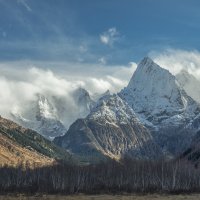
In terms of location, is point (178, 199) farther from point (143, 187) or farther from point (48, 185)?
point (48, 185)

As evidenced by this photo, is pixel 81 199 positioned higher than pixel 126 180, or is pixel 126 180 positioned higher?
pixel 126 180

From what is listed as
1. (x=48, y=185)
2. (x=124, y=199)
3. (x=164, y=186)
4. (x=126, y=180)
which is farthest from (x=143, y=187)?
(x=124, y=199)

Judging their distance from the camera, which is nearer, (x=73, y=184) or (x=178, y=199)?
(x=178, y=199)

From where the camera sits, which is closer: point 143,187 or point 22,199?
point 22,199

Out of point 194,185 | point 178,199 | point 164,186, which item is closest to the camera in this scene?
point 178,199

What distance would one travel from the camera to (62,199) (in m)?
130

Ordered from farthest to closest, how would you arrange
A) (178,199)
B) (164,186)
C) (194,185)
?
(194,185) → (164,186) → (178,199)

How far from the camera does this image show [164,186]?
179 meters

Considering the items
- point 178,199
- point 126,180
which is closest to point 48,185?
point 126,180

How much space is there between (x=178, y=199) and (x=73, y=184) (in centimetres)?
6630

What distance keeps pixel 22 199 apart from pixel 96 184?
6876 centimetres

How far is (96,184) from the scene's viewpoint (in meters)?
194

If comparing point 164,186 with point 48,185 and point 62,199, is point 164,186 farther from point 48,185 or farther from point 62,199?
point 62,199

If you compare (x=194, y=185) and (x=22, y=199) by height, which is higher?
(x=194, y=185)
